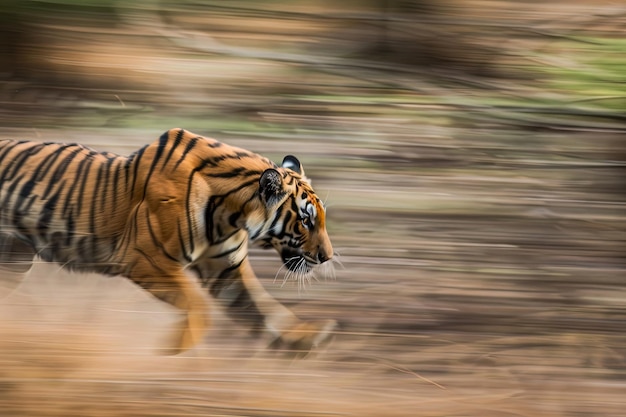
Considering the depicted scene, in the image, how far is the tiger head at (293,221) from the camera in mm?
3127

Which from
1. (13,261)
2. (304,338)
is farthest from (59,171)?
(304,338)

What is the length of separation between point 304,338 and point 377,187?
1229mm

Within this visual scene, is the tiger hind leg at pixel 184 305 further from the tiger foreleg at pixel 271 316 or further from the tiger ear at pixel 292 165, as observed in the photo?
the tiger ear at pixel 292 165

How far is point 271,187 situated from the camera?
3.12 metres

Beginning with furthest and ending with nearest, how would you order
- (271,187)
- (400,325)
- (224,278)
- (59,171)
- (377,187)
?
(377,187)
(400,325)
(59,171)
(224,278)
(271,187)

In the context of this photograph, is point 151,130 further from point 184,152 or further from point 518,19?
point 518,19

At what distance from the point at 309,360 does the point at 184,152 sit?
0.78 meters

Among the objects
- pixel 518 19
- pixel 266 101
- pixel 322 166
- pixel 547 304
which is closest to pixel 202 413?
pixel 547 304

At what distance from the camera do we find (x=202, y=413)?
2.94m

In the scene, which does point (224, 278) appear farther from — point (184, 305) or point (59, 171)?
point (59, 171)

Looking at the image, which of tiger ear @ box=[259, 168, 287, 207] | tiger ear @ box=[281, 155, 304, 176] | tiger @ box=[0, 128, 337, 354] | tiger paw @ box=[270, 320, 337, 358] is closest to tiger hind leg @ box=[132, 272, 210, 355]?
tiger @ box=[0, 128, 337, 354]

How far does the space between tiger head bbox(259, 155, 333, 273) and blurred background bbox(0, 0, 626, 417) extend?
0.31 meters

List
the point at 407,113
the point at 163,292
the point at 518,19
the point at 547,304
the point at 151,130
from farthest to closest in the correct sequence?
1. the point at 518,19
2. the point at 407,113
3. the point at 151,130
4. the point at 547,304
5. the point at 163,292

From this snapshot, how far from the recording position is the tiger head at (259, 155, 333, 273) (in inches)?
123
